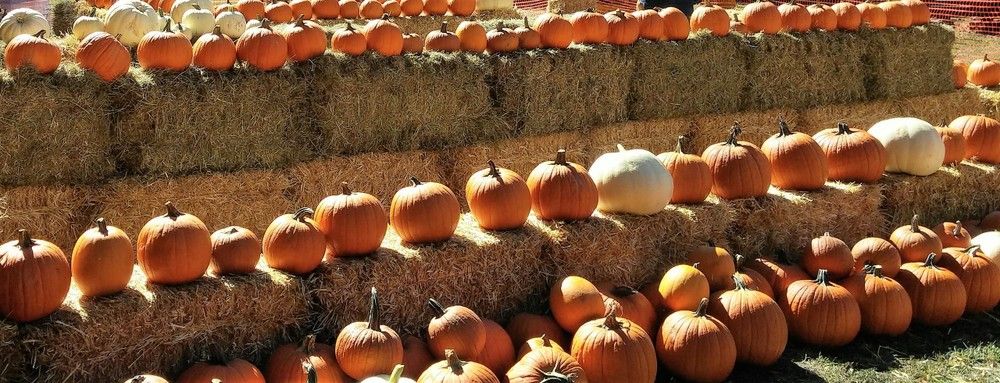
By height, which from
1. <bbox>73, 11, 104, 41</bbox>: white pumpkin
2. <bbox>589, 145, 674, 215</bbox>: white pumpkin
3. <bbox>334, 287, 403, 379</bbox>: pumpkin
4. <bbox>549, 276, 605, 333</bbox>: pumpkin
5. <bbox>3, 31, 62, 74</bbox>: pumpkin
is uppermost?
<bbox>3, 31, 62, 74</bbox>: pumpkin

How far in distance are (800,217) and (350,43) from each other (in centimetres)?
332

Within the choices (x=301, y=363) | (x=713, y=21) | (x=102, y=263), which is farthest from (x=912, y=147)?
(x=102, y=263)

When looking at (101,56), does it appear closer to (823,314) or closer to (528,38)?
(528,38)

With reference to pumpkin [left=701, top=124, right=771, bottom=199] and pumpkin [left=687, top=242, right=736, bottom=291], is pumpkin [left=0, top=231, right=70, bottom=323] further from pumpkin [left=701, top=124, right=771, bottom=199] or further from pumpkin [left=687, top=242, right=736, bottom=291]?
pumpkin [left=701, top=124, right=771, bottom=199]

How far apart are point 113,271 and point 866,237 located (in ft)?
13.8

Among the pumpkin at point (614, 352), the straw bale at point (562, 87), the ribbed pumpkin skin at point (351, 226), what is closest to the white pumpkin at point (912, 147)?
the straw bale at point (562, 87)

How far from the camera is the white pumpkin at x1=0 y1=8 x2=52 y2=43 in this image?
7141mm

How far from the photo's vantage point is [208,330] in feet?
12.2

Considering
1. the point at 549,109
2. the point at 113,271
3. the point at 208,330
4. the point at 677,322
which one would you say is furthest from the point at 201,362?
the point at 549,109

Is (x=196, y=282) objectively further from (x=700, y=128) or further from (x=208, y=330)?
(x=700, y=128)

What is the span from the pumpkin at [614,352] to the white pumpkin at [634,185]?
37.2 inches

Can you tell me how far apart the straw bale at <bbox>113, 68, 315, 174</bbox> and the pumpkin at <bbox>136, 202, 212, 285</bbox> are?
7.24 ft

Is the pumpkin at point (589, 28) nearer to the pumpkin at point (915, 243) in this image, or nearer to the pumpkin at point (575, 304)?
the pumpkin at point (915, 243)

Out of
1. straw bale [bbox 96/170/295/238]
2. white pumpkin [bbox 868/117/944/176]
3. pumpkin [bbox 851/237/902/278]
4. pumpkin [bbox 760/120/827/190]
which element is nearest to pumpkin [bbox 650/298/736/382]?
pumpkin [bbox 851/237/902/278]
